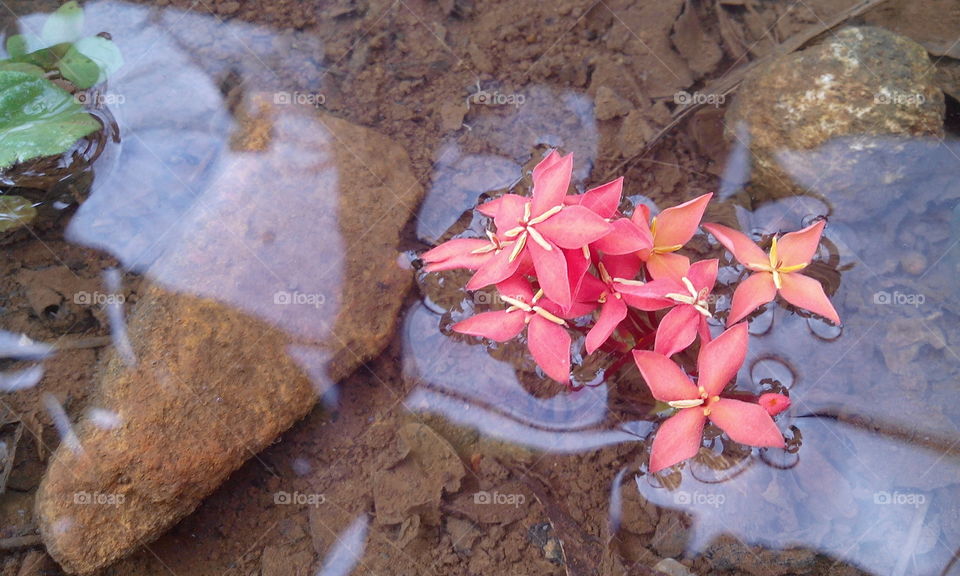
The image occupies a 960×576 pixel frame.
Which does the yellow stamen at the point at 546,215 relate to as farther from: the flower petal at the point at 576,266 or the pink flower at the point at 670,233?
the pink flower at the point at 670,233

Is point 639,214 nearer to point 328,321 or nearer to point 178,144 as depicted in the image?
point 328,321

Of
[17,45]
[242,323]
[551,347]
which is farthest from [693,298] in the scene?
[17,45]

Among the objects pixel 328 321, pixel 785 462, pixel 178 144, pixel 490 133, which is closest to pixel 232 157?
pixel 178 144

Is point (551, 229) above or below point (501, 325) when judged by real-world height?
above

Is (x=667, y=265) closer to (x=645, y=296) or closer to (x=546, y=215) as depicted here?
(x=645, y=296)

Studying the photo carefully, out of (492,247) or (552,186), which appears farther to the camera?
(492,247)

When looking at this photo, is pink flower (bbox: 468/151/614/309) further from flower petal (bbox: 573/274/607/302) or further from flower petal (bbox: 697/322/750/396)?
flower petal (bbox: 697/322/750/396)

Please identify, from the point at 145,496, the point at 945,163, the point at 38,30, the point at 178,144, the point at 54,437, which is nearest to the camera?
the point at 145,496
